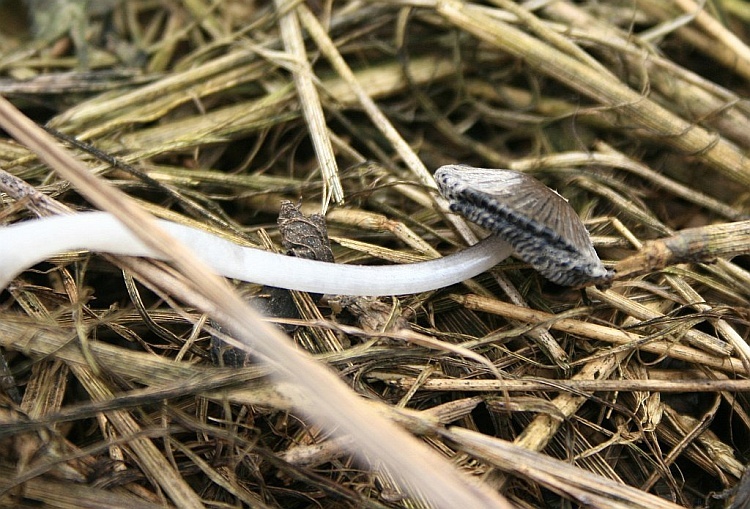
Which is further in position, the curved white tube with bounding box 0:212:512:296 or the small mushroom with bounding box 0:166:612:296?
the small mushroom with bounding box 0:166:612:296

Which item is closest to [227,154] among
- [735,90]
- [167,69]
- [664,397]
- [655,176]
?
[167,69]

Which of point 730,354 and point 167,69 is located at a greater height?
point 167,69

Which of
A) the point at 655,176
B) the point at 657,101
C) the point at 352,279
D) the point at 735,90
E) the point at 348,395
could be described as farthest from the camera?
the point at 735,90

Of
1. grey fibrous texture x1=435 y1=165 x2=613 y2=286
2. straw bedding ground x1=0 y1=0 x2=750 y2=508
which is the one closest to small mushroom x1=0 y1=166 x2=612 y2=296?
grey fibrous texture x1=435 y1=165 x2=613 y2=286

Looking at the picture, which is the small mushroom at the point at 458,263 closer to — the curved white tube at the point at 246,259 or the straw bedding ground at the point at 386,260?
the curved white tube at the point at 246,259

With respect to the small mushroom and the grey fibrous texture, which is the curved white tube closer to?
the small mushroom

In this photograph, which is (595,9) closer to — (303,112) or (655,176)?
(655,176)

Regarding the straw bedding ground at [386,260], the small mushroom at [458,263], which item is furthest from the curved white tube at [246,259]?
the straw bedding ground at [386,260]
